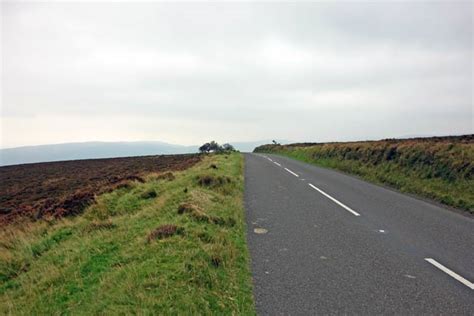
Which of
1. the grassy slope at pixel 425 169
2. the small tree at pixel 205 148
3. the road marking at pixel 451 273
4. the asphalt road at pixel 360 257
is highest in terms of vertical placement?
the small tree at pixel 205 148

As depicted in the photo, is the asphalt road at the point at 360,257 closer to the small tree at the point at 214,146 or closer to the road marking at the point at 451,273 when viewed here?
the road marking at the point at 451,273

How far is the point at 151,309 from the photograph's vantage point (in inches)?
159

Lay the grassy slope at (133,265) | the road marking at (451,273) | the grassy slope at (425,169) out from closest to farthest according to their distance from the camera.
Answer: the grassy slope at (133,265) → the road marking at (451,273) → the grassy slope at (425,169)

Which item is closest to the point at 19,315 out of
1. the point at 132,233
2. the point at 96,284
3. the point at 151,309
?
the point at 96,284

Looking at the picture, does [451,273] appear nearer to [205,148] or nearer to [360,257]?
[360,257]

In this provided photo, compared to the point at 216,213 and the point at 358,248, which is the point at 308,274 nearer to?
the point at 358,248

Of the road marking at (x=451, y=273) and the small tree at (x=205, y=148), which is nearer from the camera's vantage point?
the road marking at (x=451, y=273)

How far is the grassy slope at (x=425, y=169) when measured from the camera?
11.7 metres

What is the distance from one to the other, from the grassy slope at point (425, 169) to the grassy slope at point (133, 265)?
26.6 ft

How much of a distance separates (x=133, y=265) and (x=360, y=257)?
4439 mm

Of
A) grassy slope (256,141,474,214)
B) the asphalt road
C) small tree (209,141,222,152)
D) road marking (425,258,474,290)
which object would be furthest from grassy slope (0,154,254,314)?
small tree (209,141,222,152)

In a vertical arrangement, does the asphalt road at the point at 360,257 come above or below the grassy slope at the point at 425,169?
below

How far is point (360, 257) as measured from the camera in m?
6.02

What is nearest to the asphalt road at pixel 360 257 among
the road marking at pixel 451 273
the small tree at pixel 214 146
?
the road marking at pixel 451 273
